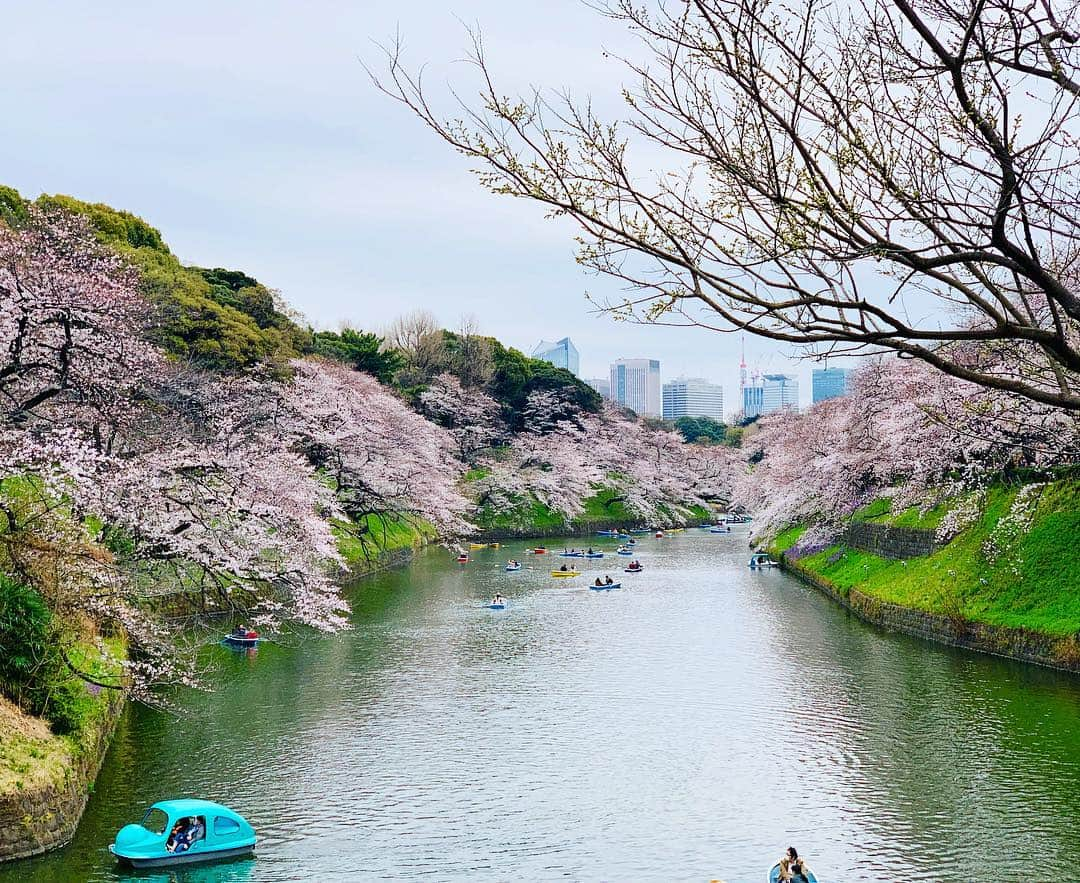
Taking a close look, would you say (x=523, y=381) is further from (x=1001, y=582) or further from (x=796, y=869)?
(x=796, y=869)

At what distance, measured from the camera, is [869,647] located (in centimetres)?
3161

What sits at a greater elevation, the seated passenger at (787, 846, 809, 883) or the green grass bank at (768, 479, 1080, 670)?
the green grass bank at (768, 479, 1080, 670)

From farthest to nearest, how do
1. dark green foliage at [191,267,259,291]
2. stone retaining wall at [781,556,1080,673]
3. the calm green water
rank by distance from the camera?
dark green foliage at [191,267,259,291], stone retaining wall at [781,556,1080,673], the calm green water

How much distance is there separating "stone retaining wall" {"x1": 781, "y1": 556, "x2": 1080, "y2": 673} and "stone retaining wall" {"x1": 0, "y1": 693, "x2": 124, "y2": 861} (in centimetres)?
2390

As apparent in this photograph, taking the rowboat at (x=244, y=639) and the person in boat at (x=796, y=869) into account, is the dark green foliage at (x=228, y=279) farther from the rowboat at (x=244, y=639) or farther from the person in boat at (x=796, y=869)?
the person in boat at (x=796, y=869)

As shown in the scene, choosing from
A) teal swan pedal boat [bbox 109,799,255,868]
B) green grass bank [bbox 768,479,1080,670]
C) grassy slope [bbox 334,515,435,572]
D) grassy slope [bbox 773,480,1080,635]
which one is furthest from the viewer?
grassy slope [bbox 334,515,435,572]

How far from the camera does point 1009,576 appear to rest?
29.7 meters

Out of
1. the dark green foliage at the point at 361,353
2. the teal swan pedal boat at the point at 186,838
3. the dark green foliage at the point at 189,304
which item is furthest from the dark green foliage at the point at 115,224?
the teal swan pedal boat at the point at 186,838

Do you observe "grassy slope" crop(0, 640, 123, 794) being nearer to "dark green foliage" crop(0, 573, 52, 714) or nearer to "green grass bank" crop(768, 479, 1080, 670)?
"dark green foliage" crop(0, 573, 52, 714)

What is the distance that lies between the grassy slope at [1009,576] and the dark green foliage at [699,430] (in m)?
94.8

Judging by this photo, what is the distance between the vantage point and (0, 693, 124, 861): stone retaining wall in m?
14.0

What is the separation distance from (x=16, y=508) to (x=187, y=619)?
13.4m

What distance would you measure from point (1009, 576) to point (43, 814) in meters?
26.6

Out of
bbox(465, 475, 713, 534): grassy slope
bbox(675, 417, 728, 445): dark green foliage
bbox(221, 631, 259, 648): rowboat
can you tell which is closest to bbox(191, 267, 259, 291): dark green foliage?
bbox(465, 475, 713, 534): grassy slope
